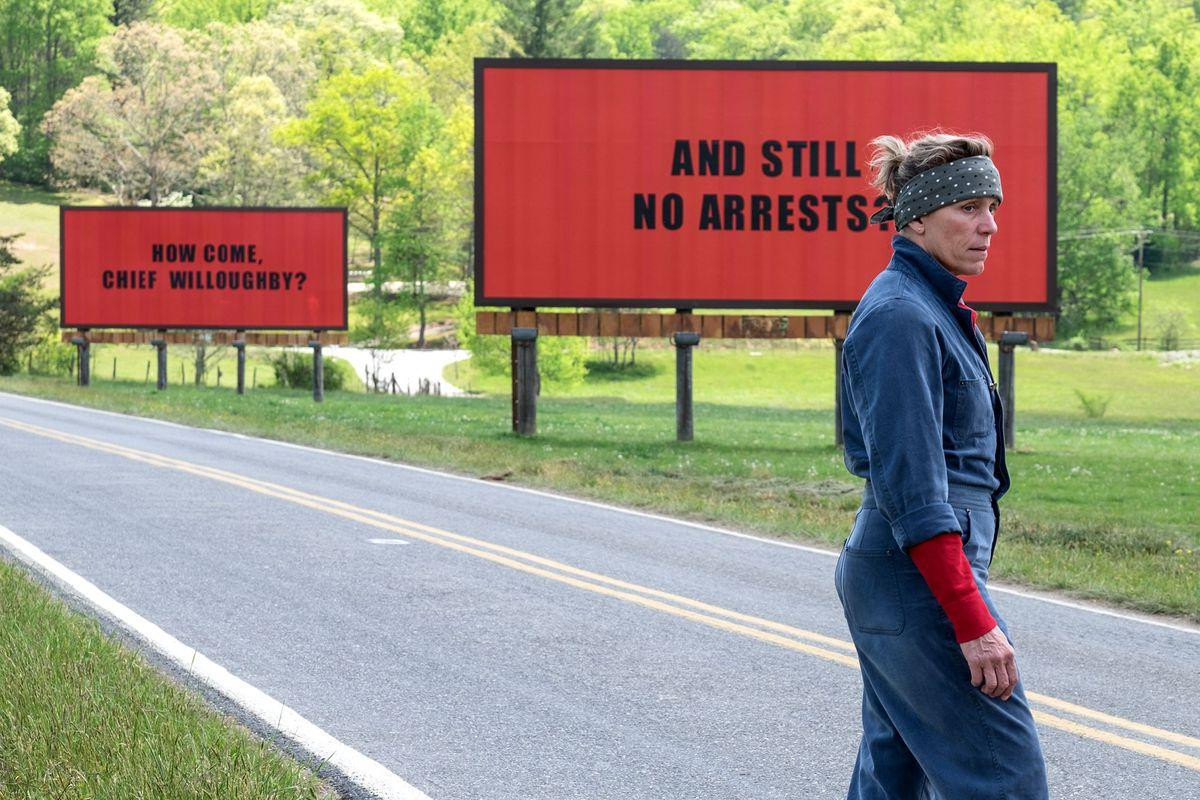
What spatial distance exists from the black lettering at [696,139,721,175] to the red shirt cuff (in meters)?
23.2

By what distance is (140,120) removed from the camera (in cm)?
7325

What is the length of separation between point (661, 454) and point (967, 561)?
815 inches

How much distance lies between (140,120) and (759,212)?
5439 cm

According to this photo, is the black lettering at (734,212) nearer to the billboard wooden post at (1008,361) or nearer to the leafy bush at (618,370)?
the billboard wooden post at (1008,361)

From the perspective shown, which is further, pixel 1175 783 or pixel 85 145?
pixel 85 145

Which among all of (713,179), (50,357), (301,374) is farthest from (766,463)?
(50,357)

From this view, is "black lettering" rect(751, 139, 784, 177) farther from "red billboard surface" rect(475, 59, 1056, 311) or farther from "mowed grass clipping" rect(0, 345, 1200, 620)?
"mowed grass clipping" rect(0, 345, 1200, 620)

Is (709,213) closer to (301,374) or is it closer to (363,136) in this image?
(301,374)

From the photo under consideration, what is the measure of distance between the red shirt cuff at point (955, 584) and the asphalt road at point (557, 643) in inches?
108

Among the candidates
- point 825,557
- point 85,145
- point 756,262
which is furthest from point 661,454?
point 85,145

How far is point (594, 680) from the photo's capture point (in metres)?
7.85

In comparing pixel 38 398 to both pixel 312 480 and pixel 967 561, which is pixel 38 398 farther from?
pixel 967 561

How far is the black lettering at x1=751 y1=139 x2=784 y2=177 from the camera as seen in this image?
26.1m

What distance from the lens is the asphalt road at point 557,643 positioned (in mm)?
6402
